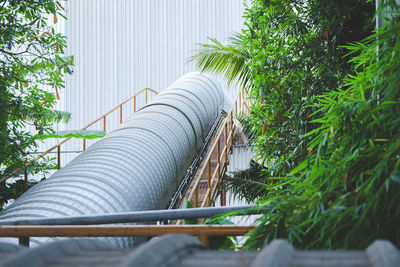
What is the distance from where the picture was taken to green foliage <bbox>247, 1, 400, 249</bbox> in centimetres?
107

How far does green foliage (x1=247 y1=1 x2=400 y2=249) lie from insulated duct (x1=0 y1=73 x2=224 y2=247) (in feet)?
5.93

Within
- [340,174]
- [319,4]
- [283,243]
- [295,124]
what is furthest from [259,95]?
[283,243]

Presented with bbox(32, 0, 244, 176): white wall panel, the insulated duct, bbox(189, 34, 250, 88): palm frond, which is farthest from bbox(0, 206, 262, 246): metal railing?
bbox(32, 0, 244, 176): white wall panel

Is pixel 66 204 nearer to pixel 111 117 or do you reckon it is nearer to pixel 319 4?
pixel 319 4

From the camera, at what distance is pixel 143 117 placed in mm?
5262

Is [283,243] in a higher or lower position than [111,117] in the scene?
higher

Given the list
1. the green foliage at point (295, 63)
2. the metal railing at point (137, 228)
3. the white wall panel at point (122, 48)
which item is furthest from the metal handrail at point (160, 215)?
the white wall panel at point (122, 48)

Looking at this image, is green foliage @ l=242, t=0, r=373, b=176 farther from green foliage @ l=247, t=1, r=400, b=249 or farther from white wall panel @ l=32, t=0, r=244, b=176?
white wall panel @ l=32, t=0, r=244, b=176

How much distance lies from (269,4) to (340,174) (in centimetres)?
293

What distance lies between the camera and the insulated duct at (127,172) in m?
2.92

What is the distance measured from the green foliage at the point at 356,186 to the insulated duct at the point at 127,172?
5.93 ft

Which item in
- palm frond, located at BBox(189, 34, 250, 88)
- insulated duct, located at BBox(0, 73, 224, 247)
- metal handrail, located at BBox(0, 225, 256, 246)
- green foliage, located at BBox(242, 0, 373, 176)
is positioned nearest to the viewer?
metal handrail, located at BBox(0, 225, 256, 246)

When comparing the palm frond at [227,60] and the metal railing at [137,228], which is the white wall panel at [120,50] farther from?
the metal railing at [137,228]

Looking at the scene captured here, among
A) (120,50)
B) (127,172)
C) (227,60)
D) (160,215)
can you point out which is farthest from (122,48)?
(160,215)
